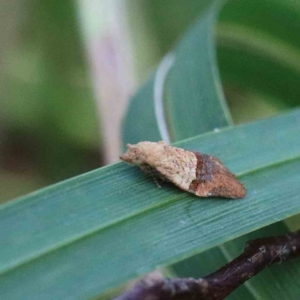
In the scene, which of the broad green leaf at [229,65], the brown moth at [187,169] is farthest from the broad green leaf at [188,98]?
the brown moth at [187,169]

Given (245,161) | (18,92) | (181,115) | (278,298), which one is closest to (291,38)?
(181,115)

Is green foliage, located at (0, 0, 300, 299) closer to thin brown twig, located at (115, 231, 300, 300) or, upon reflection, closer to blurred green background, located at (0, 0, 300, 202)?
thin brown twig, located at (115, 231, 300, 300)

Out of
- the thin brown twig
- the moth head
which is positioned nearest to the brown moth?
the moth head

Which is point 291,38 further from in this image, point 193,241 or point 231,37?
point 193,241

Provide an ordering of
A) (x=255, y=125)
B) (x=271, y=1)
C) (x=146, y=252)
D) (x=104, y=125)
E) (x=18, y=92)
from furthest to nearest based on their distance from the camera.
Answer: (x=18, y=92), (x=104, y=125), (x=271, y=1), (x=255, y=125), (x=146, y=252)

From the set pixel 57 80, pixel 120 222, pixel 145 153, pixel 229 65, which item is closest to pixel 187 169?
pixel 145 153

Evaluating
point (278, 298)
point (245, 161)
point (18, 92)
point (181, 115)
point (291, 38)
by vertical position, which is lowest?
point (278, 298)

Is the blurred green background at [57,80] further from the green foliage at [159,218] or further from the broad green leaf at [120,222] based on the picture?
the broad green leaf at [120,222]
